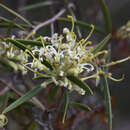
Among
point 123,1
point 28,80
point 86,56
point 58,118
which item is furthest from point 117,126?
point 86,56

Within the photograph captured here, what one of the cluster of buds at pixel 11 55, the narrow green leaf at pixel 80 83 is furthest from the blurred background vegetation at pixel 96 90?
the narrow green leaf at pixel 80 83

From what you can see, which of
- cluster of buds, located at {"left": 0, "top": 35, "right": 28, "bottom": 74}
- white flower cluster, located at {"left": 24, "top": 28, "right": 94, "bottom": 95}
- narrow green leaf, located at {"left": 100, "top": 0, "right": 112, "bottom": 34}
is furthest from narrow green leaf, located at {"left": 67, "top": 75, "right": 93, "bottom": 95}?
narrow green leaf, located at {"left": 100, "top": 0, "right": 112, "bottom": 34}

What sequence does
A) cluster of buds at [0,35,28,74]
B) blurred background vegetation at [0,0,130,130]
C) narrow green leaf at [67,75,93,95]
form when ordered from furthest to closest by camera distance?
blurred background vegetation at [0,0,130,130] < cluster of buds at [0,35,28,74] < narrow green leaf at [67,75,93,95]

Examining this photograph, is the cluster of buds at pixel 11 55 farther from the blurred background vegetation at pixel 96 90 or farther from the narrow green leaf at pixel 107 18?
the narrow green leaf at pixel 107 18

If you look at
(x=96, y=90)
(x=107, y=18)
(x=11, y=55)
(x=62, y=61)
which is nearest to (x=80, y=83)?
(x=62, y=61)

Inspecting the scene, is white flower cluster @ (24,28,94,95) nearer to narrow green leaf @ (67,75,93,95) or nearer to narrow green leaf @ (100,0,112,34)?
narrow green leaf @ (67,75,93,95)

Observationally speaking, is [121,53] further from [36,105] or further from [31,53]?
[31,53]

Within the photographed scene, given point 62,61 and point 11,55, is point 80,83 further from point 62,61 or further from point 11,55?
point 11,55

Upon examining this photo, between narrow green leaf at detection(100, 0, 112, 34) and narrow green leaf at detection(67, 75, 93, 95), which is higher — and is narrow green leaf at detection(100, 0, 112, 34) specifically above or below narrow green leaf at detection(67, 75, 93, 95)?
above
